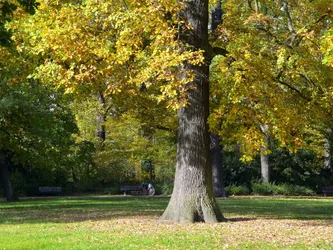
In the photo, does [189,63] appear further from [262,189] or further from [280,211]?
[262,189]

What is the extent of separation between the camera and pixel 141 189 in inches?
1602

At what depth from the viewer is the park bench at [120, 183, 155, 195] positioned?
3950 cm

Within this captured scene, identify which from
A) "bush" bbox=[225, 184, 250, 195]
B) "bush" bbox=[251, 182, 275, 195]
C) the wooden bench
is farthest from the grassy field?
the wooden bench

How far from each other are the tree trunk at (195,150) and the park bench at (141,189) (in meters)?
23.5

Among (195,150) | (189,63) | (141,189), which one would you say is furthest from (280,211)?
(141,189)

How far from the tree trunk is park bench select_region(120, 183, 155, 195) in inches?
924

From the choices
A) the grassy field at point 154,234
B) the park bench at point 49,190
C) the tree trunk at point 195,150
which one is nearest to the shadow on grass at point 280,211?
the grassy field at point 154,234

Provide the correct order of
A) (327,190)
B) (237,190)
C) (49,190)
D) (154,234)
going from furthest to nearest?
(327,190), (49,190), (237,190), (154,234)

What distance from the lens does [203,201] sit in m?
15.9

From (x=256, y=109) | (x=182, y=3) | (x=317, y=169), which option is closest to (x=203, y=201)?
(x=256, y=109)

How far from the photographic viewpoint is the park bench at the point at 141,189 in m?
39.5

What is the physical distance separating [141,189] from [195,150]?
2510 centimetres

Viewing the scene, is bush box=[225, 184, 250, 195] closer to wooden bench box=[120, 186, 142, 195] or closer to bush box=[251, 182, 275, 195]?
bush box=[251, 182, 275, 195]

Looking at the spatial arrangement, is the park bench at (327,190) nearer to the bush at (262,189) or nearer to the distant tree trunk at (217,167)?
the bush at (262,189)
